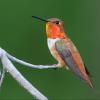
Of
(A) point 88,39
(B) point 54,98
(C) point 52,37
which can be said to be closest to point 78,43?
(A) point 88,39

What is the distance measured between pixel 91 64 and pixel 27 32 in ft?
1.68

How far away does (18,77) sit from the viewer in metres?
2.10

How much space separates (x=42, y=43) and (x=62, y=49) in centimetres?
214

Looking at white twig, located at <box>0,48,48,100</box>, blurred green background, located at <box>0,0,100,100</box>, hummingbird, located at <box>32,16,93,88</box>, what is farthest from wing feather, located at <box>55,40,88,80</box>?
blurred green background, located at <box>0,0,100,100</box>

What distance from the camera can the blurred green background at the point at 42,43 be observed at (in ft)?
15.1

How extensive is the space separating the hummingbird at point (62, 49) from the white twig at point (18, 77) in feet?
1.11

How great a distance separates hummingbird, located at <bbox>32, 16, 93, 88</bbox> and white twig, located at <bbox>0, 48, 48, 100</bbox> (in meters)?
0.34

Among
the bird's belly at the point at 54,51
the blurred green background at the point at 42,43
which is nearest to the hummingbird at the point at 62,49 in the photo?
the bird's belly at the point at 54,51

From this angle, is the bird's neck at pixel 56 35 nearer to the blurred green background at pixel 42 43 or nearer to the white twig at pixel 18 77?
the white twig at pixel 18 77

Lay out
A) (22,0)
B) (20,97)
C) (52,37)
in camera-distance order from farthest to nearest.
Result: 1. (22,0)
2. (20,97)
3. (52,37)

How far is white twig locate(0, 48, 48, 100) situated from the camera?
2051 mm

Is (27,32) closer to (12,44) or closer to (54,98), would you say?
(12,44)

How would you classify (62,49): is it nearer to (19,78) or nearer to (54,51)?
(54,51)

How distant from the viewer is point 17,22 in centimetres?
484
